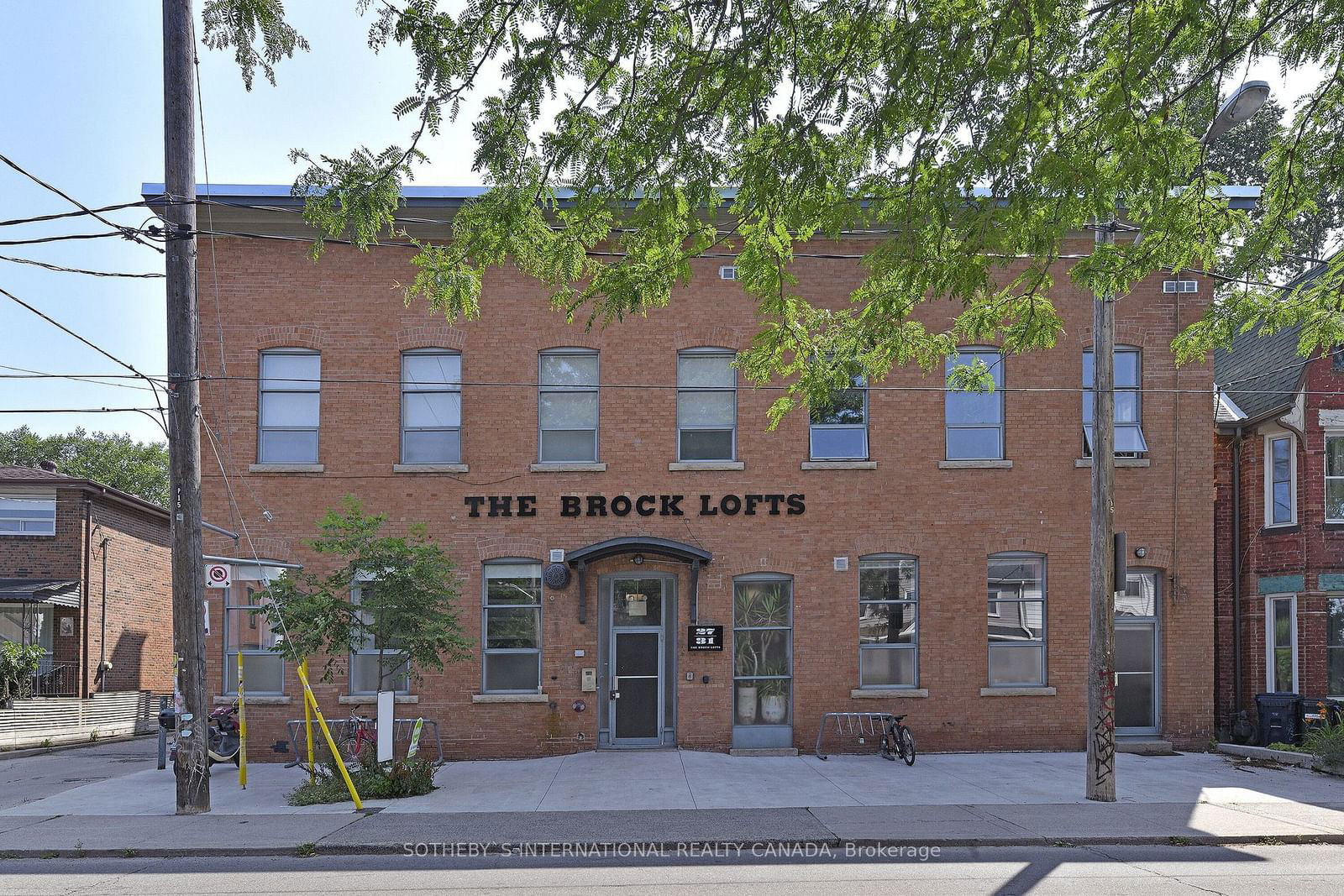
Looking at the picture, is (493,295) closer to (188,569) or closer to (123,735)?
(188,569)

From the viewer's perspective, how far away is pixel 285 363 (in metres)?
17.9

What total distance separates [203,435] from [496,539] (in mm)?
5082

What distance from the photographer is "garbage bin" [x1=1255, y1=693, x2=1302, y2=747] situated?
17688 mm

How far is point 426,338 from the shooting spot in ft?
58.3

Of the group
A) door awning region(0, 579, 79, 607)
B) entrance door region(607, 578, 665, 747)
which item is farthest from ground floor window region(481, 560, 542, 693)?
door awning region(0, 579, 79, 607)

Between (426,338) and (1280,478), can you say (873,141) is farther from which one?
(1280,478)

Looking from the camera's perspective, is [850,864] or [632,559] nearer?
[850,864]

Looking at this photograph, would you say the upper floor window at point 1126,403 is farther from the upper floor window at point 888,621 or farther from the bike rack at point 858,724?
the bike rack at point 858,724

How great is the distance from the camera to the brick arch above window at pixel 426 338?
1775 cm

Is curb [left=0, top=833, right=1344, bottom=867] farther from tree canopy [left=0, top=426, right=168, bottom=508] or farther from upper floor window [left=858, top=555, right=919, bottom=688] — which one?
tree canopy [left=0, top=426, right=168, bottom=508]

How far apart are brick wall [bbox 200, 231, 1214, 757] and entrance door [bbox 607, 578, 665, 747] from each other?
0.41m

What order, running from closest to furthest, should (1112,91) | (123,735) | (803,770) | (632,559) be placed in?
(1112,91) < (803,770) < (632,559) < (123,735)

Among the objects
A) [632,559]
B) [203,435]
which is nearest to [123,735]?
[203,435]

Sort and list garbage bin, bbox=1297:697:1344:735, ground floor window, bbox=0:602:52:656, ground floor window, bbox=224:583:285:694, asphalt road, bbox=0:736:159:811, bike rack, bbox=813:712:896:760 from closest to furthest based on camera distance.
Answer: asphalt road, bbox=0:736:159:811 < bike rack, bbox=813:712:896:760 < garbage bin, bbox=1297:697:1344:735 < ground floor window, bbox=224:583:285:694 < ground floor window, bbox=0:602:52:656
